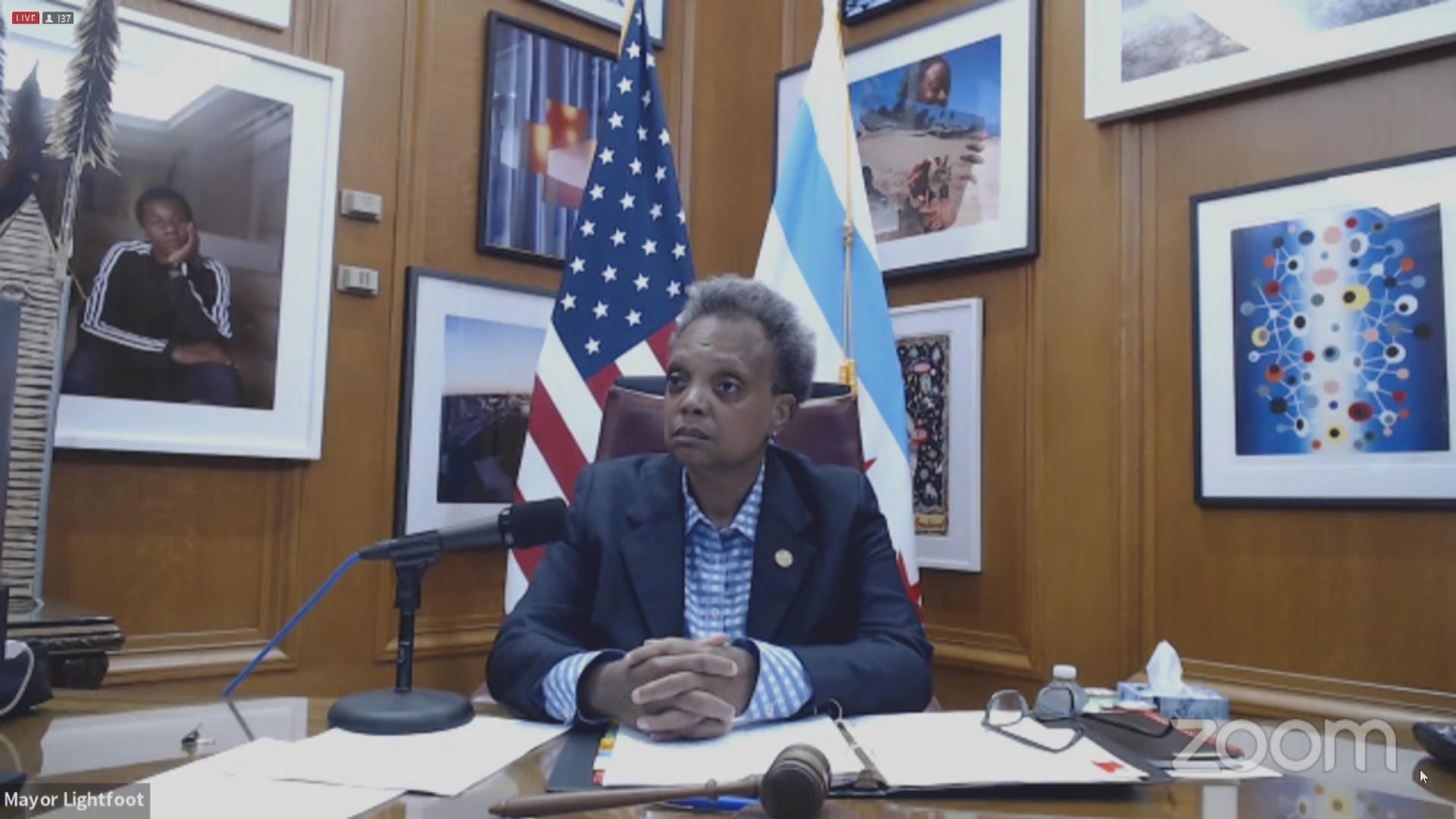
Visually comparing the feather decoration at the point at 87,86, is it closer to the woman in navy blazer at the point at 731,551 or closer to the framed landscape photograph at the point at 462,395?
the framed landscape photograph at the point at 462,395

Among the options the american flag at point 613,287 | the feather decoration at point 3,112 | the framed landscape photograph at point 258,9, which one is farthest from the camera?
the american flag at point 613,287

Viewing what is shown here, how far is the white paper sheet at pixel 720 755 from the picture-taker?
3.12 feet

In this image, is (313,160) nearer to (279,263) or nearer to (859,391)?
(279,263)

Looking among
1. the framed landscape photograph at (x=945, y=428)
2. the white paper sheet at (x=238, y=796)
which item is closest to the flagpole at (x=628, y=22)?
→ the framed landscape photograph at (x=945, y=428)

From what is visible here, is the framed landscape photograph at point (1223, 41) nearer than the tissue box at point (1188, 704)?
No

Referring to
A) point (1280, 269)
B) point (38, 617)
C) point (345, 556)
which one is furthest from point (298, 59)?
point (1280, 269)

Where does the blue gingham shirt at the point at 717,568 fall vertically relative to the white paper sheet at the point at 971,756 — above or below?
above

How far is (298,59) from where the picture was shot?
2422 mm

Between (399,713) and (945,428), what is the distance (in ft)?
6.22

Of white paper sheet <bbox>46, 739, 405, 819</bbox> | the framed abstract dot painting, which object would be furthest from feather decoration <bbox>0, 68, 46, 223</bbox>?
the framed abstract dot painting

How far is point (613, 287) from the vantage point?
2.65 m

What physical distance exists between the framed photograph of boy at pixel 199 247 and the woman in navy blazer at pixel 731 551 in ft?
3.51

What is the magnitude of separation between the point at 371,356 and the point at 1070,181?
73.0 inches

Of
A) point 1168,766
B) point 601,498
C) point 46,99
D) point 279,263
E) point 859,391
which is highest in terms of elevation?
point 46,99
